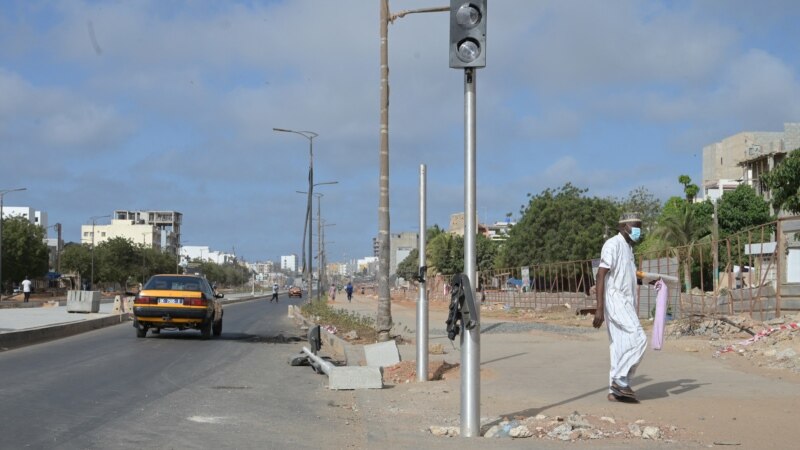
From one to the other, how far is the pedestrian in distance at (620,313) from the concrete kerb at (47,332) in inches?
576

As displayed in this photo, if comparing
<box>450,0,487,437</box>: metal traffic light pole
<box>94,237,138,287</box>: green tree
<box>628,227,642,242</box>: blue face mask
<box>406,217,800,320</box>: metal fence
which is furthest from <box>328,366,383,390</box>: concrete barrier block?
<box>94,237,138,287</box>: green tree

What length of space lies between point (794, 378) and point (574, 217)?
57.3 meters

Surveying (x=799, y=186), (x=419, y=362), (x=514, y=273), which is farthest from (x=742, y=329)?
(x=514, y=273)

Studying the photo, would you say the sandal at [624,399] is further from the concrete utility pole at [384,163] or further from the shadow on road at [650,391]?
the concrete utility pole at [384,163]

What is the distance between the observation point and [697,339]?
18.1 meters

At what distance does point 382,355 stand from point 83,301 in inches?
1063

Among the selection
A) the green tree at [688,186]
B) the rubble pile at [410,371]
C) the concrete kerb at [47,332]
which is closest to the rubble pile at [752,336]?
the rubble pile at [410,371]

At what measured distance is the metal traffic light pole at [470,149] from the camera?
7.28m

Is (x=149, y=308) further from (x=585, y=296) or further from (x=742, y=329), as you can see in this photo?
(x=585, y=296)

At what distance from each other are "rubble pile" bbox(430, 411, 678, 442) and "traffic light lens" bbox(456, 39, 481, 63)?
3.08 meters

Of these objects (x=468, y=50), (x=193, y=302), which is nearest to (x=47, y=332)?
(x=193, y=302)

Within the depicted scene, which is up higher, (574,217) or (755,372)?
(574,217)

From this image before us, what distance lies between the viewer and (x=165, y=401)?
10.5 metres

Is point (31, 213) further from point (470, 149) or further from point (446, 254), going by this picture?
point (470, 149)
